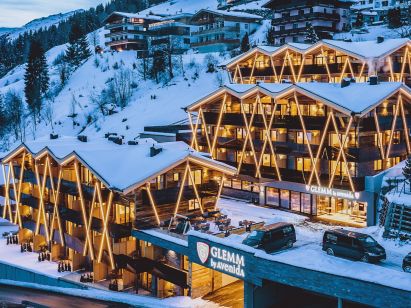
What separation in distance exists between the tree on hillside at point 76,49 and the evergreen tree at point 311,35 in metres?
63.9

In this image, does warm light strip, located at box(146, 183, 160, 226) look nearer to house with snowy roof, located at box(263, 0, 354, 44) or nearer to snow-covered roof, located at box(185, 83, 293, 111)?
snow-covered roof, located at box(185, 83, 293, 111)

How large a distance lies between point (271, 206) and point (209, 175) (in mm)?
9354

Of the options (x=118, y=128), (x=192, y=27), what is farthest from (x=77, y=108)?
(x=192, y=27)

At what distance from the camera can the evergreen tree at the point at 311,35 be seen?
85000mm

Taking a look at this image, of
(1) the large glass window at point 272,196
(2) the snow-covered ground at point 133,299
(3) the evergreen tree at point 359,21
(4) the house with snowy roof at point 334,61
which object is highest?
(3) the evergreen tree at point 359,21

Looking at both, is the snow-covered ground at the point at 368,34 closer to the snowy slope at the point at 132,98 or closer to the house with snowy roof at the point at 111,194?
the snowy slope at the point at 132,98

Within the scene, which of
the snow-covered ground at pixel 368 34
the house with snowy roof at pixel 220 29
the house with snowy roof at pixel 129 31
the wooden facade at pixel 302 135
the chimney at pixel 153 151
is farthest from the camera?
the house with snowy roof at pixel 129 31

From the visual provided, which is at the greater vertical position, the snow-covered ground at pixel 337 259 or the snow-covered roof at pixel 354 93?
the snow-covered roof at pixel 354 93

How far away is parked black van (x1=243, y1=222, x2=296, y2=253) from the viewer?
2947 centimetres

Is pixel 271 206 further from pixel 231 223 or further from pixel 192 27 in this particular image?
pixel 192 27

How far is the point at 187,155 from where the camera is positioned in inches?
1522

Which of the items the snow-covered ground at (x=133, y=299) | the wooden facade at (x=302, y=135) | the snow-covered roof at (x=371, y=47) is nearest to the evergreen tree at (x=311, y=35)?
the snow-covered roof at (x=371, y=47)

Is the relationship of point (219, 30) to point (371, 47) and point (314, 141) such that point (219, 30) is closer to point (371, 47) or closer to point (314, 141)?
point (371, 47)

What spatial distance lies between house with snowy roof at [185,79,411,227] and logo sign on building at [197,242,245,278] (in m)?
14.6
